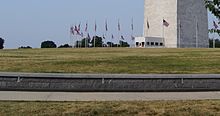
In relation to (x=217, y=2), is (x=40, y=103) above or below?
below

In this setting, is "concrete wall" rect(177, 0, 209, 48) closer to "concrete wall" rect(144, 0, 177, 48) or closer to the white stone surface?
the white stone surface

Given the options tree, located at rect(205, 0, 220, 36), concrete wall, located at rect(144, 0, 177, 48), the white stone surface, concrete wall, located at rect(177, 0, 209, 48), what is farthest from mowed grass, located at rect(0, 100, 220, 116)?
concrete wall, located at rect(177, 0, 209, 48)

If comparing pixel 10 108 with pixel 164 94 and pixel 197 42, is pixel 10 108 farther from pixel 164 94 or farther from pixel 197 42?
pixel 197 42

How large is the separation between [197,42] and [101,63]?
76.4 metres

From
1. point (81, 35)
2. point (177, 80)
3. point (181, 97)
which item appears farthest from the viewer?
point (81, 35)

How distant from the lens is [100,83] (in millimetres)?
14000

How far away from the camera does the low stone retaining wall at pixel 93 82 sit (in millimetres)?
13758

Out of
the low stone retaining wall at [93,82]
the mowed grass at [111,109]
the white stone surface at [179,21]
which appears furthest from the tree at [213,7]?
the white stone surface at [179,21]

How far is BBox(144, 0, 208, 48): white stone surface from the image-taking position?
9331 centimetres

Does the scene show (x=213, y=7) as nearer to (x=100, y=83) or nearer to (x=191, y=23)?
(x=100, y=83)

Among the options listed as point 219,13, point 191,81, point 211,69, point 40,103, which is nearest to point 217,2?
point 219,13

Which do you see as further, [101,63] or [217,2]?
[101,63]

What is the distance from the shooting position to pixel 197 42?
313ft

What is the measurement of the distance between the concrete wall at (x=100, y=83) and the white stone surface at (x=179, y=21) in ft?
254
